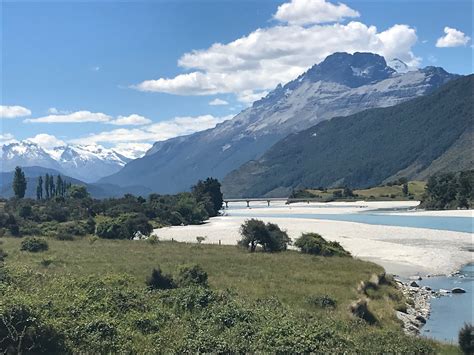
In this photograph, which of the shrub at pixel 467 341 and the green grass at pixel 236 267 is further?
the green grass at pixel 236 267

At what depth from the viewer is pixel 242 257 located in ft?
186

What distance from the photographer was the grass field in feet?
81.7

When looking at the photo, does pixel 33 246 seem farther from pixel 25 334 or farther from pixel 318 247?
pixel 25 334

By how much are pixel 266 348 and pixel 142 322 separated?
299 inches

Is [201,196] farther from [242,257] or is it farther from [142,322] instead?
[142,322]

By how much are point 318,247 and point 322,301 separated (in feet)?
94.3

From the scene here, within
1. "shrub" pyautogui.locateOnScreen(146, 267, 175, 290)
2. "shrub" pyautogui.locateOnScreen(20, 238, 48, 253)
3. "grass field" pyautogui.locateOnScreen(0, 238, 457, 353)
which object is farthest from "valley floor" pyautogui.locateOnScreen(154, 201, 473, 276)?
"shrub" pyautogui.locateOnScreen(20, 238, 48, 253)

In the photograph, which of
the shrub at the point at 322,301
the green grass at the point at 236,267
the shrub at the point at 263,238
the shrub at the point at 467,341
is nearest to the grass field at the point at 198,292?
the green grass at the point at 236,267

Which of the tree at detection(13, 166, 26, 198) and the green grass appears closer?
the green grass

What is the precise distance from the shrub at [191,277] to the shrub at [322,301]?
8.17 meters

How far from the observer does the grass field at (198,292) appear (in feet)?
81.7

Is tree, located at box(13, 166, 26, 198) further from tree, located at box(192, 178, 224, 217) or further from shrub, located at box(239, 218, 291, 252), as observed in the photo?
shrub, located at box(239, 218, 291, 252)

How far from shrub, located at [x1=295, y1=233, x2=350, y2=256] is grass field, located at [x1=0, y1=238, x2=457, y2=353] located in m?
4.38

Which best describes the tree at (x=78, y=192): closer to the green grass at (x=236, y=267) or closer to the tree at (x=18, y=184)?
the tree at (x=18, y=184)
